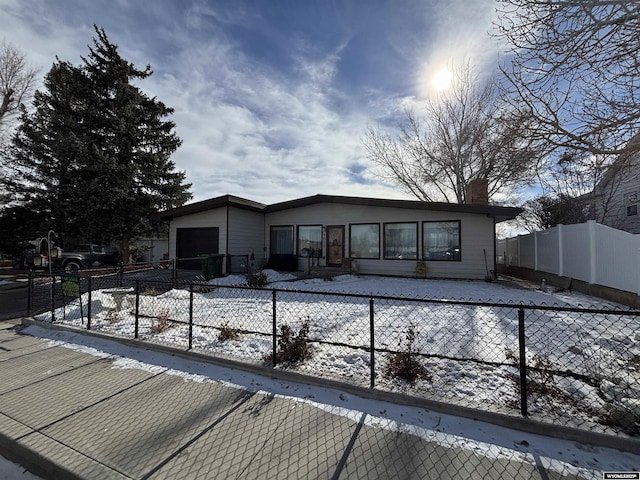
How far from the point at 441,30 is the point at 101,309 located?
9565mm

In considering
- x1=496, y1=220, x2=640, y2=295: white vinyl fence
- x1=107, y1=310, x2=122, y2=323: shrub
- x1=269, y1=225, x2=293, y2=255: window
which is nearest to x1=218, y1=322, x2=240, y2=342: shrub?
x1=107, y1=310, x2=122, y2=323: shrub

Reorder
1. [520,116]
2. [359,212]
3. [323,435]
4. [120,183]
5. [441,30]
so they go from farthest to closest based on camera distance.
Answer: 1. [120,183]
2. [359,212]
3. [441,30]
4. [520,116]
5. [323,435]

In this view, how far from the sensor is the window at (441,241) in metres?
10.5

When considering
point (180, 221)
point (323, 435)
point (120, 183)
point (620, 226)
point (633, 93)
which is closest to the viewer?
point (323, 435)

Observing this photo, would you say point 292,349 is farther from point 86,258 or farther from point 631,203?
point 631,203

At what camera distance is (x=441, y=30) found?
690 cm

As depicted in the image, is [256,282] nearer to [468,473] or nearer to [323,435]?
[323,435]

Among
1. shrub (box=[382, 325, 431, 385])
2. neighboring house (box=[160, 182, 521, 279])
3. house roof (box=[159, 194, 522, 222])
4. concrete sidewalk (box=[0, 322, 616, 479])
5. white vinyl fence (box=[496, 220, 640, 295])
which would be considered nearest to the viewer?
concrete sidewalk (box=[0, 322, 616, 479])

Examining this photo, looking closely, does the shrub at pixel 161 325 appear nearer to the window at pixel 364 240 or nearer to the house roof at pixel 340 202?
the house roof at pixel 340 202

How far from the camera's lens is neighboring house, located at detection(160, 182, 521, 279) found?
10.3 m

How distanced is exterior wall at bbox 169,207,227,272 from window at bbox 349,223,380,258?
16.2ft

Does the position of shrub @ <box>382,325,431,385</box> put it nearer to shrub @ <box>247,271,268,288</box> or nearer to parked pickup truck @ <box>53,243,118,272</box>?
shrub @ <box>247,271,268,288</box>

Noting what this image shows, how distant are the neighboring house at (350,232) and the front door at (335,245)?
4 centimetres

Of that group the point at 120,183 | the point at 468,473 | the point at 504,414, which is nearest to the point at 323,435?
the point at 468,473
